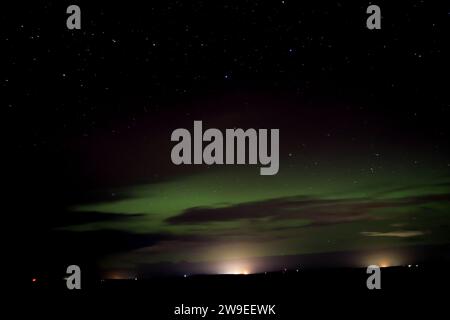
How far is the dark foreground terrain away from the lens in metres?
8.91

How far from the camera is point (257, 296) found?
10578 millimetres

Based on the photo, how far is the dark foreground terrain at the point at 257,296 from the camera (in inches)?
351

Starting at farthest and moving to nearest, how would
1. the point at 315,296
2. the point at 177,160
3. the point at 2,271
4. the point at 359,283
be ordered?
the point at 2,271, the point at 359,283, the point at 315,296, the point at 177,160

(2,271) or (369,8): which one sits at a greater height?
(369,8)

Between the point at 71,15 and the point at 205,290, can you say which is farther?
the point at 205,290

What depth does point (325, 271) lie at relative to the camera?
43.7 ft

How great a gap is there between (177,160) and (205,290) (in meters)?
3.42
